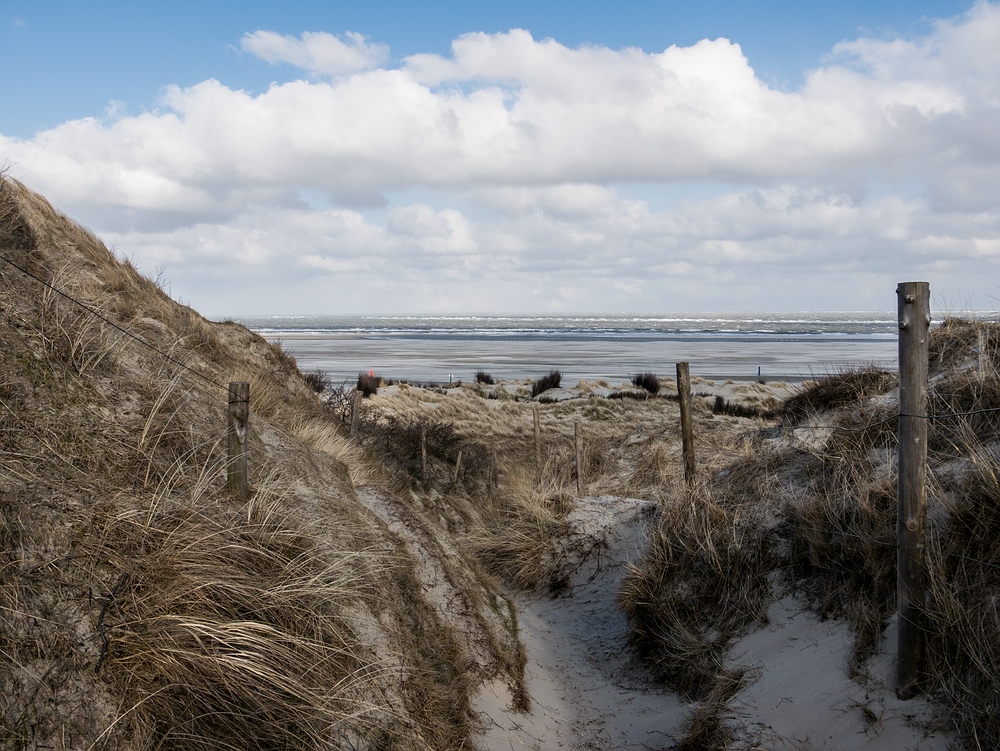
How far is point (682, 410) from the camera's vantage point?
1252 centimetres

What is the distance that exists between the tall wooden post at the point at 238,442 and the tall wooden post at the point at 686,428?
619 centimetres

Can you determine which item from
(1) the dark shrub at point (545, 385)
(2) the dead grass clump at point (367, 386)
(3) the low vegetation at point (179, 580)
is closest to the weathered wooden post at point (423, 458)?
(3) the low vegetation at point (179, 580)

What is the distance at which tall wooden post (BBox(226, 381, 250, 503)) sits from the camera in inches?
255

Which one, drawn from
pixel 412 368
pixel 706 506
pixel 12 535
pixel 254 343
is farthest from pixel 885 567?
pixel 412 368

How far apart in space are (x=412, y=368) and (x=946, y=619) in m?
48.3

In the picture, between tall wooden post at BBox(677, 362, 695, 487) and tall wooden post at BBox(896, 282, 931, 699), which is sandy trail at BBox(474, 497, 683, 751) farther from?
tall wooden post at BBox(896, 282, 931, 699)

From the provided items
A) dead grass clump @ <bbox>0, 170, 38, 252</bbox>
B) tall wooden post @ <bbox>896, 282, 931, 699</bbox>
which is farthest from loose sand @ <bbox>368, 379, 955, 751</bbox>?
dead grass clump @ <bbox>0, 170, 38, 252</bbox>

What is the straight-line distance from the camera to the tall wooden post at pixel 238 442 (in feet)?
21.3

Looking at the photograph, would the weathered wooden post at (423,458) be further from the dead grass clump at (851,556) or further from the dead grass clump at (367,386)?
the dead grass clump at (367,386)

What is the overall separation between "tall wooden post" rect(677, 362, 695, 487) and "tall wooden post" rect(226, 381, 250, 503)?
6192 millimetres

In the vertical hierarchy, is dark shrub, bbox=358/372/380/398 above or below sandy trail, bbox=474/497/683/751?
Answer: above

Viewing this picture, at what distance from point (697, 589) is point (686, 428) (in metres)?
3.69

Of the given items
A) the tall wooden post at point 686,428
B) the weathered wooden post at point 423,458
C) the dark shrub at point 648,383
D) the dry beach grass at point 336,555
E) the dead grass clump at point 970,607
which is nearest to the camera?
the dry beach grass at point 336,555

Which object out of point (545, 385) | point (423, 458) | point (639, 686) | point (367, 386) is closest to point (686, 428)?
point (639, 686)
